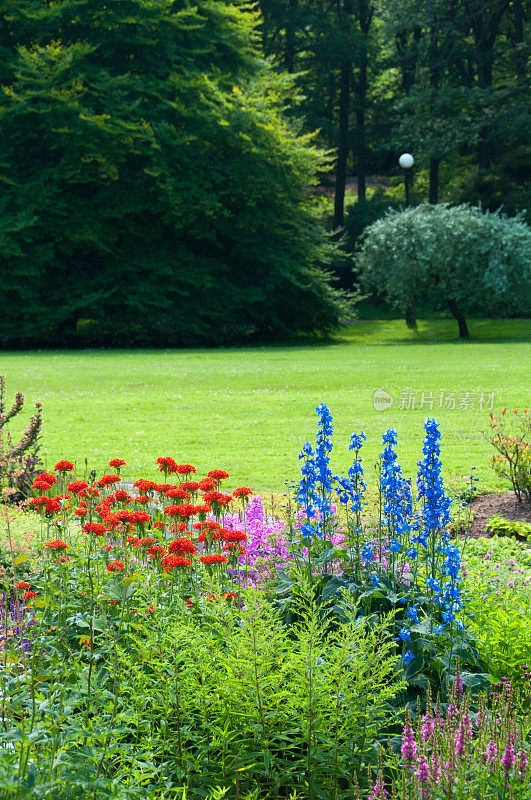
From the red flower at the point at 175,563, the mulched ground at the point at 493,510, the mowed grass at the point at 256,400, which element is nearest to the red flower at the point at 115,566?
the red flower at the point at 175,563

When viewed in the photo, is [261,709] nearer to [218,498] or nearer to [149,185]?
[218,498]

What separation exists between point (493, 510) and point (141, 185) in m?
25.1

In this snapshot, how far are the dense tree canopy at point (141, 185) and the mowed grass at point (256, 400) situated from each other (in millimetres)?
3474

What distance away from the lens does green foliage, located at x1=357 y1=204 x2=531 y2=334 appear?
27.6 metres

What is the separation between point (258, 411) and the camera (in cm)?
1289

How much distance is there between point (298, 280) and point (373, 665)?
2762 cm

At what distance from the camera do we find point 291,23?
4106 centimetres

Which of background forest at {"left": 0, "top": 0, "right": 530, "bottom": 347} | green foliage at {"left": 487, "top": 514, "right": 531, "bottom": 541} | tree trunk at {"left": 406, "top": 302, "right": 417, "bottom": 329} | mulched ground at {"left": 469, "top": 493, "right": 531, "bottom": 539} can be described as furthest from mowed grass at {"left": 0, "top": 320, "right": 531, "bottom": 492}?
tree trunk at {"left": 406, "top": 302, "right": 417, "bottom": 329}

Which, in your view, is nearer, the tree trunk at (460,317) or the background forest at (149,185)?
the background forest at (149,185)

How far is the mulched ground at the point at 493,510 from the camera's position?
6379mm

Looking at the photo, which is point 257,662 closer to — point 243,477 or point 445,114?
point 243,477

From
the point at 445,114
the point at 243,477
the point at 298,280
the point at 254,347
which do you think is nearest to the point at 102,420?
the point at 243,477

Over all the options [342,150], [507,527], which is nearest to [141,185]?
[342,150]

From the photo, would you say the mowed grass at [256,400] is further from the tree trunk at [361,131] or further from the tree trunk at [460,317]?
the tree trunk at [361,131]
